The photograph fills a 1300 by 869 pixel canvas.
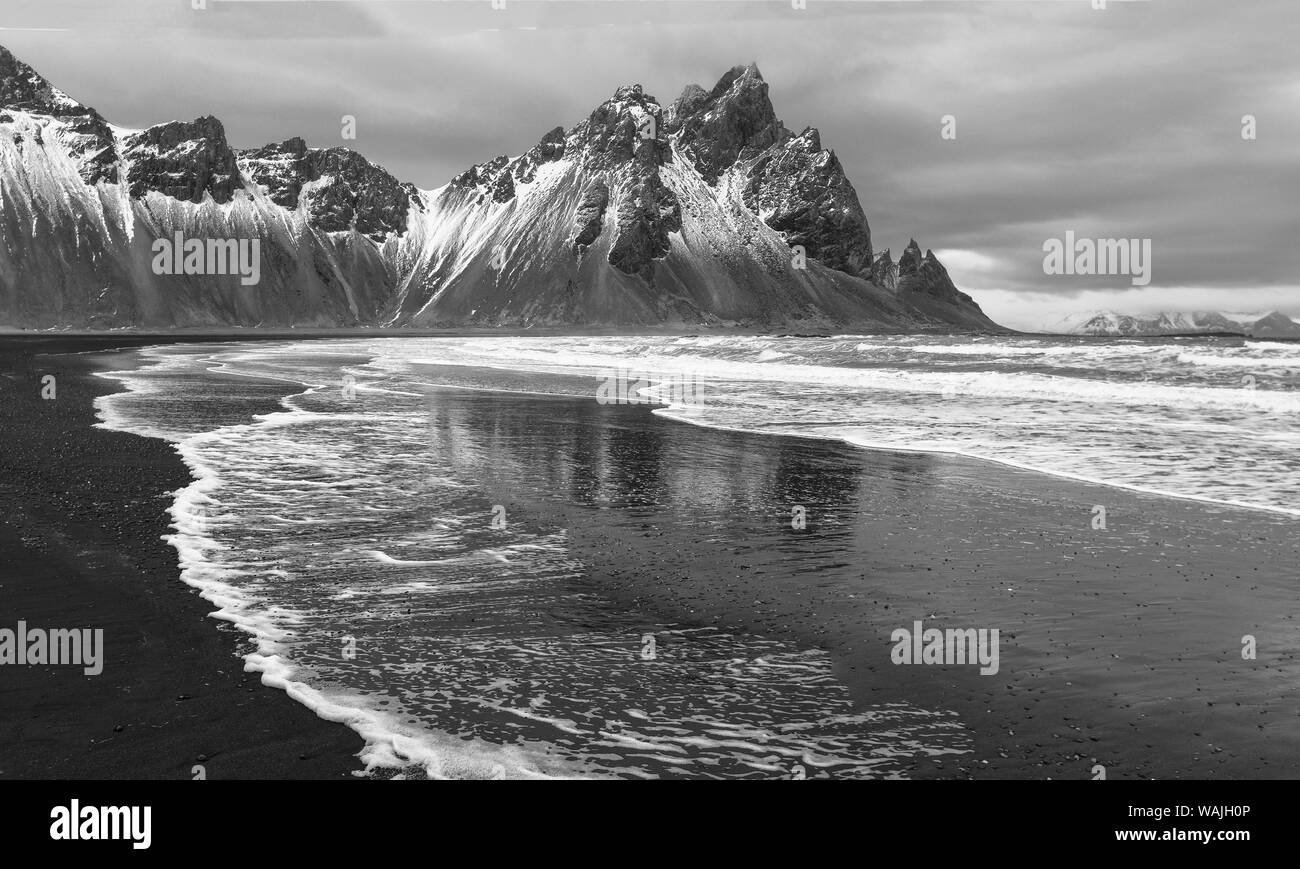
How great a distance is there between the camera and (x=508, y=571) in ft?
34.6

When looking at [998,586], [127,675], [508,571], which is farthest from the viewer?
[508,571]

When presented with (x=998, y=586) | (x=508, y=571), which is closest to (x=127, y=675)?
(x=508, y=571)

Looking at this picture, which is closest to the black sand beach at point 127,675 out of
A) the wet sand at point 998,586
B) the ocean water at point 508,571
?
the ocean water at point 508,571

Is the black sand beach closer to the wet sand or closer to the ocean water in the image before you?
the ocean water

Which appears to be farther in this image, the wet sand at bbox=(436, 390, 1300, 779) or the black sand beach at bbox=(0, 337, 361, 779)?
the wet sand at bbox=(436, 390, 1300, 779)

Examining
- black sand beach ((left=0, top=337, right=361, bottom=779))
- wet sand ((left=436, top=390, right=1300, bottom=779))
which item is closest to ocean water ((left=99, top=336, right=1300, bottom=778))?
black sand beach ((left=0, top=337, right=361, bottom=779))

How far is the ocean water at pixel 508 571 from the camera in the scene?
6344 millimetres

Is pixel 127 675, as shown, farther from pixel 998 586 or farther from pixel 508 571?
pixel 998 586

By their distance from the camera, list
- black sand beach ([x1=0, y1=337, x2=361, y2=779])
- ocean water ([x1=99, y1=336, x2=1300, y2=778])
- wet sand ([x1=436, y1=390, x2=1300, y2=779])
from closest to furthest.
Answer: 1. black sand beach ([x1=0, y1=337, x2=361, y2=779])
2. ocean water ([x1=99, y1=336, x2=1300, y2=778])
3. wet sand ([x1=436, y1=390, x2=1300, y2=779])

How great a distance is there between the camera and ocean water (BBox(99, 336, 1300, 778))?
250 inches

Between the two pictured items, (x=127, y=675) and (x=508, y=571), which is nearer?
(x=127, y=675)
